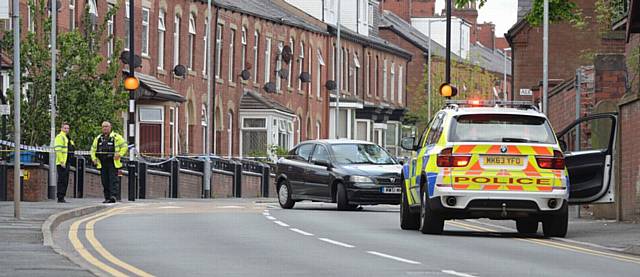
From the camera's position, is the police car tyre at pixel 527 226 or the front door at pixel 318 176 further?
the front door at pixel 318 176

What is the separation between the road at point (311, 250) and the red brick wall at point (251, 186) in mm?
29304

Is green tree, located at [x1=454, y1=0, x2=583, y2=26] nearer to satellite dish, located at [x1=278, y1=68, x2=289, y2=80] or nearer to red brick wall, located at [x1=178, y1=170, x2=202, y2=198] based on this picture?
red brick wall, located at [x1=178, y1=170, x2=202, y2=198]

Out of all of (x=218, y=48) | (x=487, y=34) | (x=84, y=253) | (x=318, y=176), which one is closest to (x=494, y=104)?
(x=84, y=253)

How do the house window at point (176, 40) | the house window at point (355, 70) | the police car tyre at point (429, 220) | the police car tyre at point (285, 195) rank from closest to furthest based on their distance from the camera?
the police car tyre at point (429, 220) < the police car tyre at point (285, 195) < the house window at point (176, 40) < the house window at point (355, 70)

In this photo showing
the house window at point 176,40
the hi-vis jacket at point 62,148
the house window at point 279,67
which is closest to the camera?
the hi-vis jacket at point 62,148

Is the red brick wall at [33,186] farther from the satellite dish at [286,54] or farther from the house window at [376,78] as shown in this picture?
the house window at [376,78]

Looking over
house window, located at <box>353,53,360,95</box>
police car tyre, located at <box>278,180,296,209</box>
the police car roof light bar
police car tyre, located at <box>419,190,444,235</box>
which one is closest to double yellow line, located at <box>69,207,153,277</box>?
police car tyre, located at <box>419,190,444,235</box>

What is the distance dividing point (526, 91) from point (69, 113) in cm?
1539

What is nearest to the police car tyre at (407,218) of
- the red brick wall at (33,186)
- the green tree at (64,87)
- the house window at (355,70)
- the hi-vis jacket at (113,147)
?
the hi-vis jacket at (113,147)

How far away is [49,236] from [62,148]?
15.1 m

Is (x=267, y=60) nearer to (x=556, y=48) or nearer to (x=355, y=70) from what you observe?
(x=556, y=48)

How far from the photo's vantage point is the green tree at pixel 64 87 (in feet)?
137

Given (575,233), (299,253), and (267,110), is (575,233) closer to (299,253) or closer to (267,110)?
(299,253)

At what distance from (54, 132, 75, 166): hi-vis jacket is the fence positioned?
78cm
